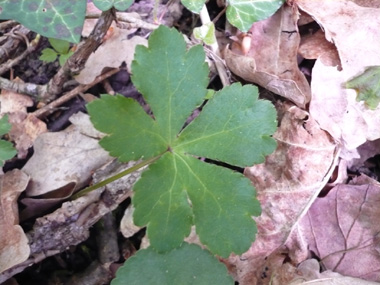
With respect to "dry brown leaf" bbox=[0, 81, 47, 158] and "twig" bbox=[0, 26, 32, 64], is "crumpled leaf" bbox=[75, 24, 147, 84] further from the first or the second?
"twig" bbox=[0, 26, 32, 64]

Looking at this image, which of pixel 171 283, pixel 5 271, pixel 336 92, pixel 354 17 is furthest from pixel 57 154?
pixel 354 17

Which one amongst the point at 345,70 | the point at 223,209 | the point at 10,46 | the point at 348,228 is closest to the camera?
the point at 223,209

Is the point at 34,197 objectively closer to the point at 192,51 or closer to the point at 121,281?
the point at 121,281

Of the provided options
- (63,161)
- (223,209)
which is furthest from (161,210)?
(63,161)

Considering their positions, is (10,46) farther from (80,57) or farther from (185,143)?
(185,143)

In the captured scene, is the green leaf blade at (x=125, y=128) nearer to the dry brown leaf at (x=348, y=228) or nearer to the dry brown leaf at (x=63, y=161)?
the dry brown leaf at (x=63, y=161)

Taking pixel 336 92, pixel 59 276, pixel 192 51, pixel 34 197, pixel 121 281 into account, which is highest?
pixel 192 51

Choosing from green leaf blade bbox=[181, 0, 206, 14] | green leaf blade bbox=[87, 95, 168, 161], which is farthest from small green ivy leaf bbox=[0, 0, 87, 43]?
green leaf blade bbox=[181, 0, 206, 14]
